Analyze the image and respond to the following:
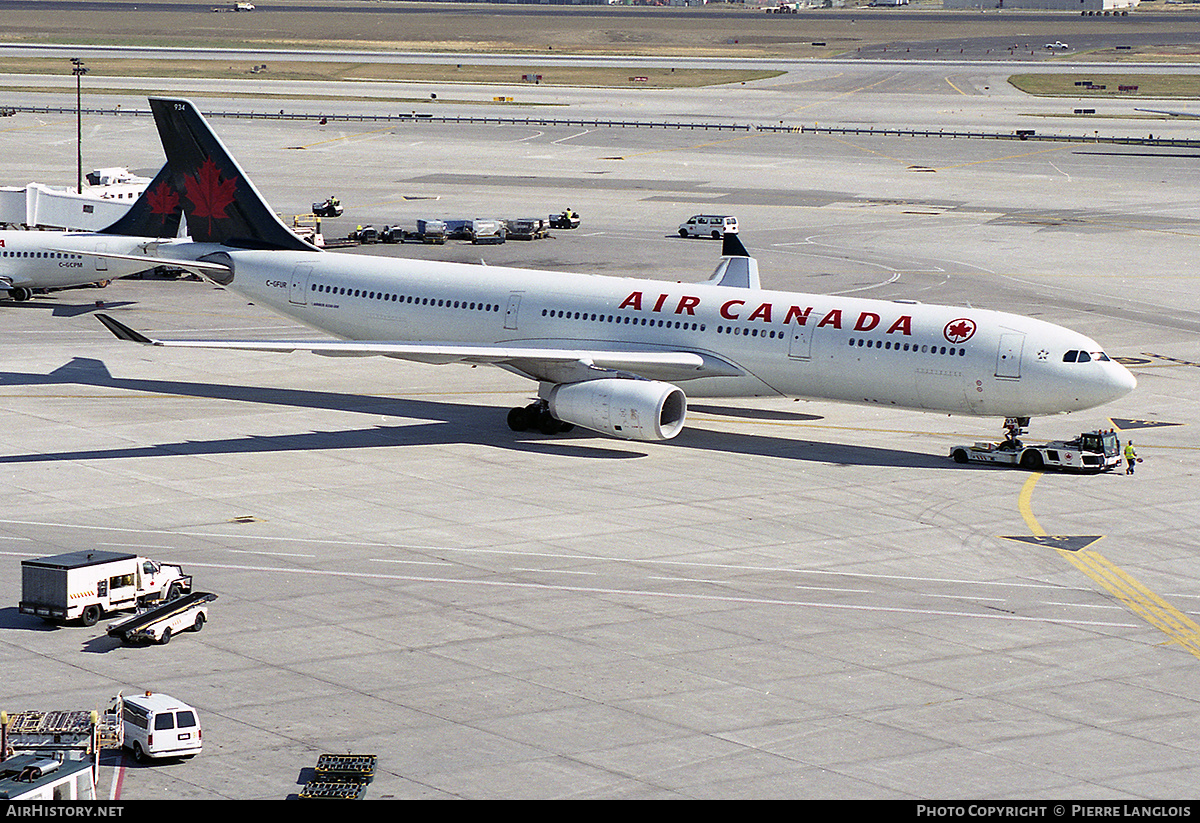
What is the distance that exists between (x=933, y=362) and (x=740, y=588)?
1543 cm

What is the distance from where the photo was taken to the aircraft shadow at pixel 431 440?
165 ft

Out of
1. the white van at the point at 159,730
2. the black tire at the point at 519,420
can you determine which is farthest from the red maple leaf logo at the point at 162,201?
the white van at the point at 159,730

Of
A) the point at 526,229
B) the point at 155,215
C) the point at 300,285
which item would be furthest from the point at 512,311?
the point at 526,229

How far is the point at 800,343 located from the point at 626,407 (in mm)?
6166

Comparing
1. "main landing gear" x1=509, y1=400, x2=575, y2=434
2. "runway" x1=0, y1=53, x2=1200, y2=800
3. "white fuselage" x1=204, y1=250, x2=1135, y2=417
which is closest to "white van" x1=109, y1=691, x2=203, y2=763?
"runway" x1=0, y1=53, x2=1200, y2=800

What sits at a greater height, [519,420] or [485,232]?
[485,232]

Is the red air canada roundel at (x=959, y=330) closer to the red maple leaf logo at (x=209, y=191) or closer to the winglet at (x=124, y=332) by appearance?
the winglet at (x=124, y=332)

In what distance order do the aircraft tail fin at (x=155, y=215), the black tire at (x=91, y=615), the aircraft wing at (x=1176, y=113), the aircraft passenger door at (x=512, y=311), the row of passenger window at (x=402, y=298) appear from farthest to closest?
1. the aircraft wing at (x=1176, y=113)
2. the aircraft tail fin at (x=155, y=215)
3. the row of passenger window at (x=402, y=298)
4. the aircraft passenger door at (x=512, y=311)
5. the black tire at (x=91, y=615)

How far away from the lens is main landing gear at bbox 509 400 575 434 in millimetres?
53406

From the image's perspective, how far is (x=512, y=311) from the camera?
183ft

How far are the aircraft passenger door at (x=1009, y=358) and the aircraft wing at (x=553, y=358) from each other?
334 inches

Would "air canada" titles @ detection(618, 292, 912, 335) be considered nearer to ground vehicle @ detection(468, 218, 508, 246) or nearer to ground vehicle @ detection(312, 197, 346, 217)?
ground vehicle @ detection(468, 218, 508, 246)

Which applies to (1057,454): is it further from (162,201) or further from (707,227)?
(707,227)

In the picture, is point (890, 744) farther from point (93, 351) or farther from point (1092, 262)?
point (1092, 262)
